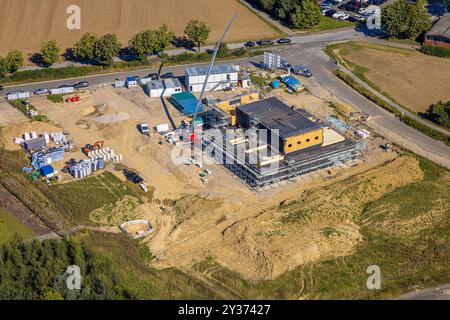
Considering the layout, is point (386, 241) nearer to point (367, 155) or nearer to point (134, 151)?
point (367, 155)

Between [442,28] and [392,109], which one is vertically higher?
[442,28]

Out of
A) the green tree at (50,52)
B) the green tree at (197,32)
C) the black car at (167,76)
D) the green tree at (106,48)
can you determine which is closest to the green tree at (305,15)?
the green tree at (197,32)

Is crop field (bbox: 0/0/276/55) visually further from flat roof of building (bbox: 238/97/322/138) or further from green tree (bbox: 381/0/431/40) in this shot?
flat roof of building (bbox: 238/97/322/138)

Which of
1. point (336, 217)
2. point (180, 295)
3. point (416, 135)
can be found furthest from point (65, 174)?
point (416, 135)

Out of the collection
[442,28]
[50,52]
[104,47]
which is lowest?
[442,28]

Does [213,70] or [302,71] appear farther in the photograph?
[302,71]

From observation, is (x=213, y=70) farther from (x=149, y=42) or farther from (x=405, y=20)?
(x=405, y=20)

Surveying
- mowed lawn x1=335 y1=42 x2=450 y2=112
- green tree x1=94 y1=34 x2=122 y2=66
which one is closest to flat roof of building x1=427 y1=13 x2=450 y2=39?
mowed lawn x1=335 y1=42 x2=450 y2=112

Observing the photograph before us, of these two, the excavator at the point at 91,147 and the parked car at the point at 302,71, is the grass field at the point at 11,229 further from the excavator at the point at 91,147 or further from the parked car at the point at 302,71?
the parked car at the point at 302,71

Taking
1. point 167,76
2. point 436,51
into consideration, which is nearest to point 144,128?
point 167,76
